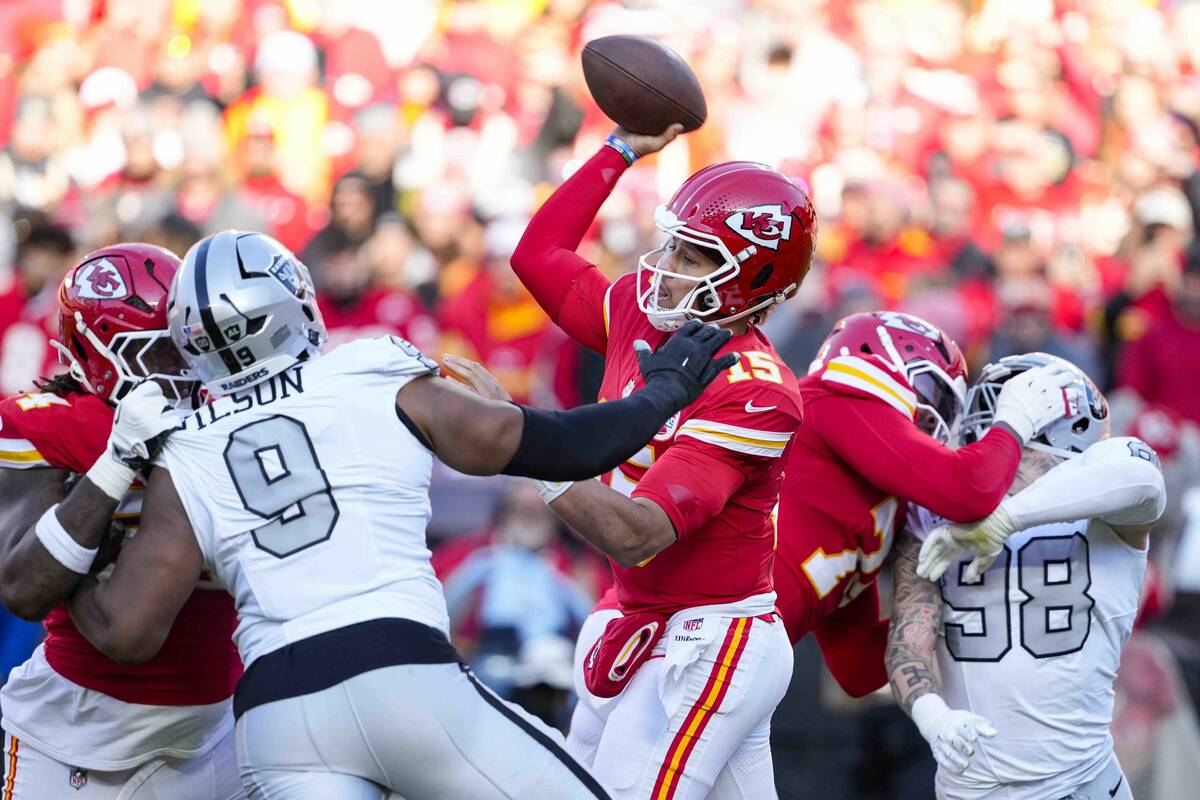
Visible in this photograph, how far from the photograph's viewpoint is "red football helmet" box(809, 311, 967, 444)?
13.9 ft

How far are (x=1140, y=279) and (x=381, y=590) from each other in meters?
6.70

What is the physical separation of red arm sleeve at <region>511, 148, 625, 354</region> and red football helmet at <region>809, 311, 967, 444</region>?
67 centimetres

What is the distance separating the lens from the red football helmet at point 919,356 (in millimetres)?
4250

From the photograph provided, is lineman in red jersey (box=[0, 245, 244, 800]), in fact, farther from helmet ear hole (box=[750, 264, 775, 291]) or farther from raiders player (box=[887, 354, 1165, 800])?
raiders player (box=[887, 354, 1165, 800])

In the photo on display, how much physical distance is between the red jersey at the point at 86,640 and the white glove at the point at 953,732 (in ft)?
5.87

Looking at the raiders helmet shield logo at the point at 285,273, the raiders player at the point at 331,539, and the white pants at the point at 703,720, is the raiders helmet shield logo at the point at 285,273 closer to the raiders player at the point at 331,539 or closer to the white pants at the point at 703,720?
the raiders player at the point at 331,539

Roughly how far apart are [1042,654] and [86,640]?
7.99 feet

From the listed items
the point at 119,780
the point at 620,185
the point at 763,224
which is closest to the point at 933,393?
the point at 763,224

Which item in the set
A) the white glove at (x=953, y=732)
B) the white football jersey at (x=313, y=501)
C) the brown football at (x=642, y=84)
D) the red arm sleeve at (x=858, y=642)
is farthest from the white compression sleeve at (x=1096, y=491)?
the white football jersey at (x=313, y=501)

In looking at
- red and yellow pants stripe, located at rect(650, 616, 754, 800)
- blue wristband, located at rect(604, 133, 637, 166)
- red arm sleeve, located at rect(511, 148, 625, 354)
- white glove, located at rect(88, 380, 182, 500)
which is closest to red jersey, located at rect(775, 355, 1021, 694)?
red and yellow pants stripe, located at rect(650, 616, 754, 800)

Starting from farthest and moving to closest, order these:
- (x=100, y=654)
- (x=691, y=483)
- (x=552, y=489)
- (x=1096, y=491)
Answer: (x=1096, y=491) → (x=100, y=654) → (x=691, y=483) → (x=552, y=489)

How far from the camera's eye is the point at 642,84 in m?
4.32

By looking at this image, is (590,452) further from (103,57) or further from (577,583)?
(103,57)

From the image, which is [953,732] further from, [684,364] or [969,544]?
[684,364]
